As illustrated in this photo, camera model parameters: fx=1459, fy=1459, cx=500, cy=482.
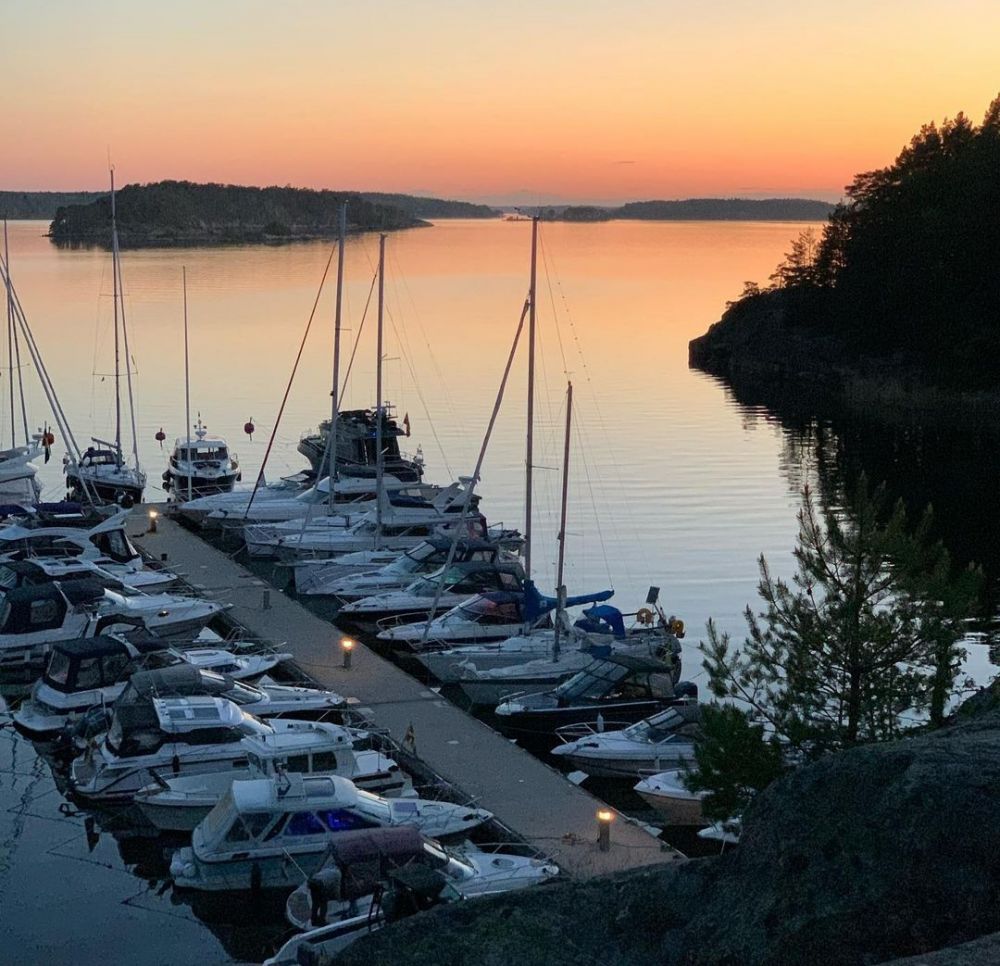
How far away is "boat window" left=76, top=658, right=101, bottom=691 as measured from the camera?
75.3 ft

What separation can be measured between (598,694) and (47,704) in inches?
344

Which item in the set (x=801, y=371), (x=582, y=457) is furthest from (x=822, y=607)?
(x=801, y=371)

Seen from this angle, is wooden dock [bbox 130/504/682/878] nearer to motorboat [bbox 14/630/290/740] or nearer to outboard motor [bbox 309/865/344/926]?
motorboat [bbox 14/630/290/740]

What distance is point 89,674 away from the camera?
23.0 meters

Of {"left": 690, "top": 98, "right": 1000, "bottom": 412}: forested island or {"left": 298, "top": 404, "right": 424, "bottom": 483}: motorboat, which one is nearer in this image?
{"left": 298, "top": 404, "right": 424, "bottom": 483}: motorboat

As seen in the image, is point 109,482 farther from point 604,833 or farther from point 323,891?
point 323,891

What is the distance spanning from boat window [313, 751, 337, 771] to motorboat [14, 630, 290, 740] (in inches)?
177

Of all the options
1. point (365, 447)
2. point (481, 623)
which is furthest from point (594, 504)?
point (481, 623)

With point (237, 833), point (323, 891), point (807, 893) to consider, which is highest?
point (807, 893)

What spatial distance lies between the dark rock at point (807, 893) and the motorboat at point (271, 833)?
8.97 m

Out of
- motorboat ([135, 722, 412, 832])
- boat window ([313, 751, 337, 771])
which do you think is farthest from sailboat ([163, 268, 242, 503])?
boat window ([313, 751, 337, 771])

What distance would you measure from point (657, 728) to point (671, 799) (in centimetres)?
220

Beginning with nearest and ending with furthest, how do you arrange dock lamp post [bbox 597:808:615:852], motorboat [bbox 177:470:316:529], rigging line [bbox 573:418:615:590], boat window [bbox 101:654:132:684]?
dock lamp post [bbox 597:808:615:852] < boat window [bbox 101:654:132:684] < rigging line [bbox 573:418:615:590] < motorboat [bbox 177:470:316:529]

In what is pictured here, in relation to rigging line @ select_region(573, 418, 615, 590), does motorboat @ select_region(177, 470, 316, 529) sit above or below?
above
